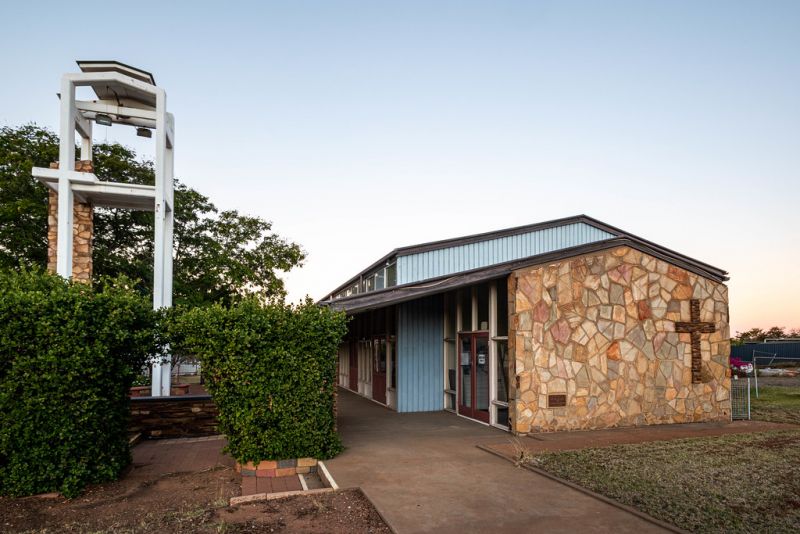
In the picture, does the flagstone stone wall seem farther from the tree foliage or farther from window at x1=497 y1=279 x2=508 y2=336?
the tree foliage

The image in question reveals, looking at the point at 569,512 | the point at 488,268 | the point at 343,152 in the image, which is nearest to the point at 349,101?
the point at 343,152

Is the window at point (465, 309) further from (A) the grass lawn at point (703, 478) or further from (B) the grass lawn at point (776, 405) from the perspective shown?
(B) the grass lawn at point (776, 405)

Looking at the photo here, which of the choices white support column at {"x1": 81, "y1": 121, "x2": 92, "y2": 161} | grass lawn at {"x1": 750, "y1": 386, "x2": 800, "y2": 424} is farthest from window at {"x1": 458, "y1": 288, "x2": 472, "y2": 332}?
white support column at {"x1": 81, "y1": 121, "x2": 92, "y2": 161}

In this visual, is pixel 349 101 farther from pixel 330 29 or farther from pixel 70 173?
pixel 70 173

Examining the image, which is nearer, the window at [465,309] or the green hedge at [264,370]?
the green hedge at [264,370]

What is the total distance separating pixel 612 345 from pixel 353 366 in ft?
40.0

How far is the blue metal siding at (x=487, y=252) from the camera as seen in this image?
16.2 meters

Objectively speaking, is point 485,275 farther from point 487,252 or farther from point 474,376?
point 487,252

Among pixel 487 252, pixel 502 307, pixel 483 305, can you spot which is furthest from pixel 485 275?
pixel 487 252

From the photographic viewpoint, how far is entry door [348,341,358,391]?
20469 millimetres

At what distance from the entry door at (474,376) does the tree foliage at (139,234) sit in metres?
7.19

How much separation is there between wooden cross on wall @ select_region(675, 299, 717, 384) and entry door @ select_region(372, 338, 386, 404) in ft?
26.0

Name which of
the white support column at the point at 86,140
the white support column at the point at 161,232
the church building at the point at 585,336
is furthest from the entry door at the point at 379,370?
the white support column at the point at 86,140

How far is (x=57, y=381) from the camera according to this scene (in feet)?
21.1
